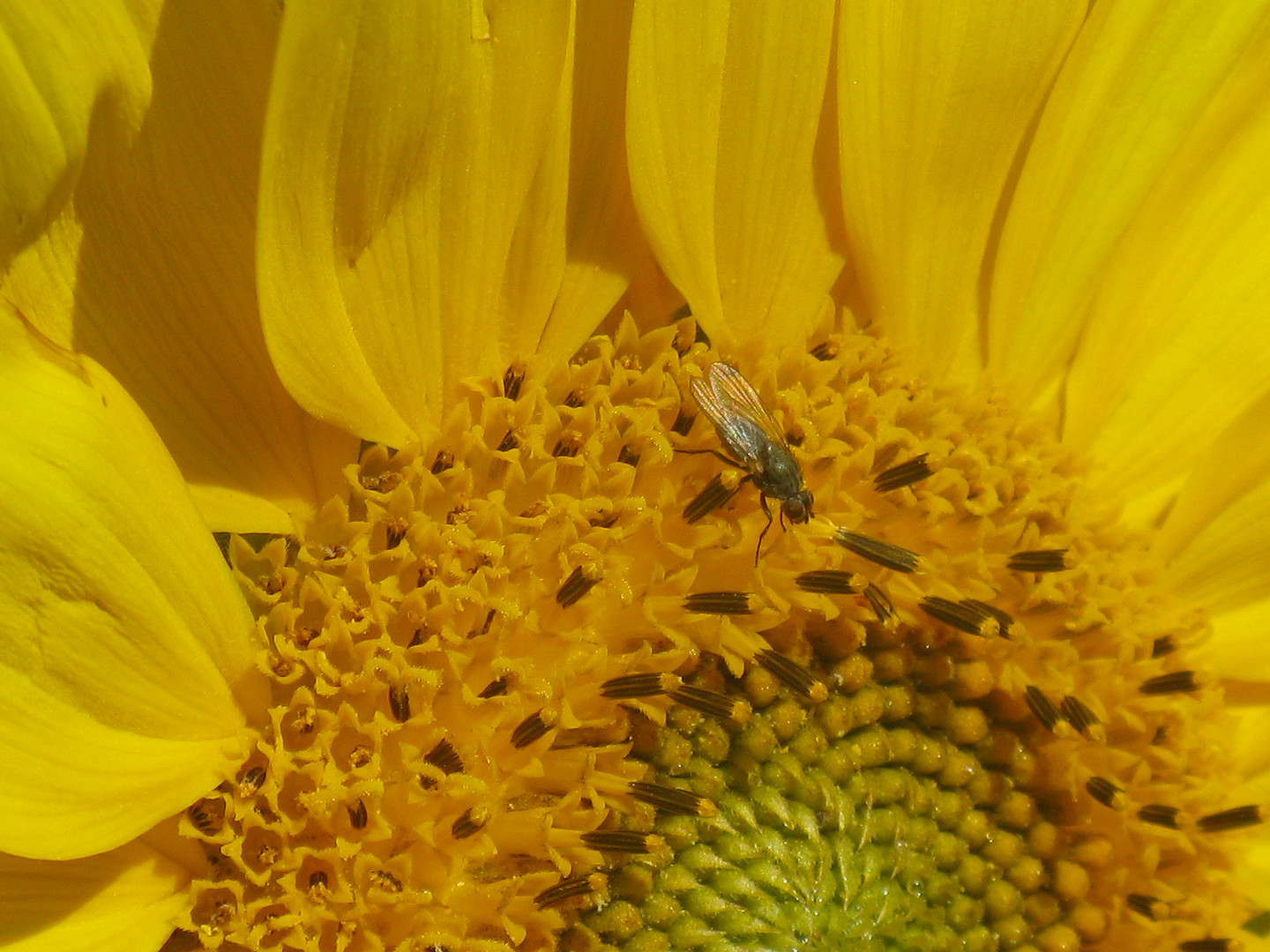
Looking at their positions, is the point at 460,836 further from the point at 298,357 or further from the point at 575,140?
the point at 575,140

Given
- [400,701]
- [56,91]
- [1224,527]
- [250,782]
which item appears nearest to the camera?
[56,91]

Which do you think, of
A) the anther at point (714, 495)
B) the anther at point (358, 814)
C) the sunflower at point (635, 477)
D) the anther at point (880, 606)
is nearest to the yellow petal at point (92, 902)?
the sunflower at point (635, 477)

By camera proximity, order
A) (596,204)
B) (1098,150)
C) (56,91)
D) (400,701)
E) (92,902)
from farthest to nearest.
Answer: (1098,150), (596,204), (400,701), (92,902), (56,91)

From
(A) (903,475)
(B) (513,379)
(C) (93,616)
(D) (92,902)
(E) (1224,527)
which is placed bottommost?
(D) (92,902)

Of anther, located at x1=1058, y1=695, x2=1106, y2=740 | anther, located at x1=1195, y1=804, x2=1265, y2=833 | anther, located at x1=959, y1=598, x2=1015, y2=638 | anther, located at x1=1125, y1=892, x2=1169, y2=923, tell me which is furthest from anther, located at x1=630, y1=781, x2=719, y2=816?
anther, located at x1=1195, y1=804, x2=1265, y2=833

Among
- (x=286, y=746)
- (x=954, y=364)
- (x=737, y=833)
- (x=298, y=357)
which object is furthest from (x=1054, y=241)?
(x=286, y=746)

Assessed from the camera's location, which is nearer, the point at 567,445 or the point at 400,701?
the point at 400,701

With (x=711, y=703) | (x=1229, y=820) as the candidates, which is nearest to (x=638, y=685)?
(x=711, y=703)

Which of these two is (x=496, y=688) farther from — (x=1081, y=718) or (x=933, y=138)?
(x=933, y=138)
